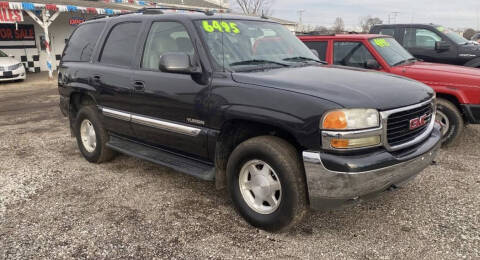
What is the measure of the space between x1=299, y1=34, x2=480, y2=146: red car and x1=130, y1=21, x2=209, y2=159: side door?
3144 millimetres

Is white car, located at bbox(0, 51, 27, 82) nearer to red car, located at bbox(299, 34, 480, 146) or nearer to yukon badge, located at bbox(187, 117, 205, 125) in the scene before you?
red car, located at bbox(299, 34, 480, 146)

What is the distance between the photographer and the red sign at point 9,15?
14234 millimetres

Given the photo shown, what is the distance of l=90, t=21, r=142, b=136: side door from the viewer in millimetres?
4133

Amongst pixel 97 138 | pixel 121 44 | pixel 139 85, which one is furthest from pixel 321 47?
pixel 97 138

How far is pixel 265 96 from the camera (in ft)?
9.50

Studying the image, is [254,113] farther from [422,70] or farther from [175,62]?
[422,70]

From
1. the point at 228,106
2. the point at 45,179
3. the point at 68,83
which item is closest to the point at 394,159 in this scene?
the point at 228,106

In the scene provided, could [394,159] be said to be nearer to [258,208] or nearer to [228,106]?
[258,208]

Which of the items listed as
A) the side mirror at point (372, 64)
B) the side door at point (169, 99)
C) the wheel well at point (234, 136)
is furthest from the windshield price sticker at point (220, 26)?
the side mirror at point (372, 64)

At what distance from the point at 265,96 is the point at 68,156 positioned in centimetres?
360

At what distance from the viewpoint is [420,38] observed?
775cm

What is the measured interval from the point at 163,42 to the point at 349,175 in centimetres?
235

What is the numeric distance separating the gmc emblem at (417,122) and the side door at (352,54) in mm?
2597

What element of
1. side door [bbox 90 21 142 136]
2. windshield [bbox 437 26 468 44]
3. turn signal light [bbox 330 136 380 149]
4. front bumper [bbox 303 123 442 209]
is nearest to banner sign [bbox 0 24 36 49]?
side door [bbox 90 21 142 136]
